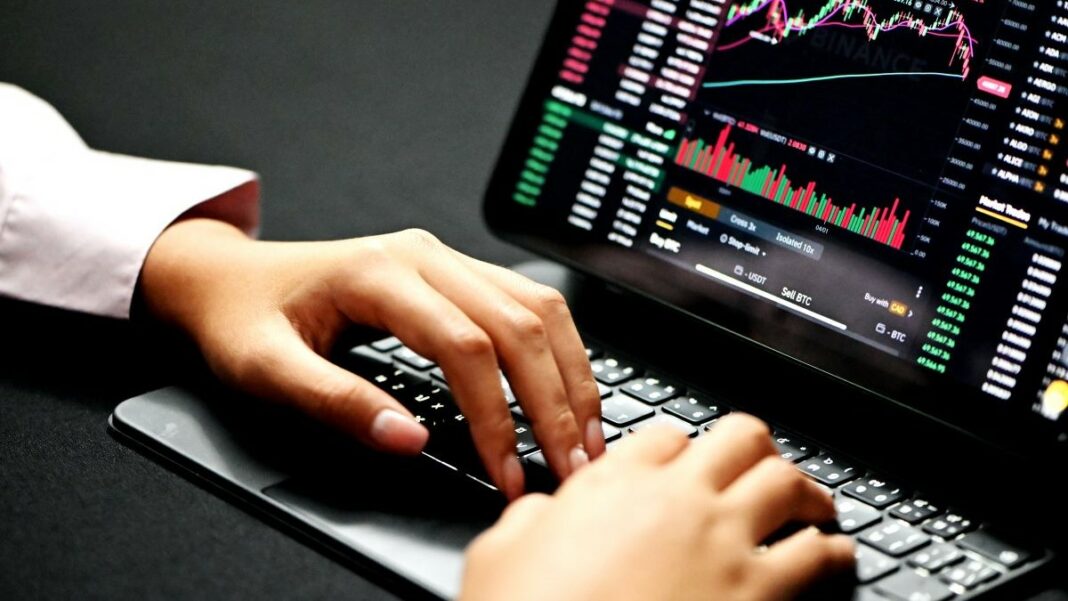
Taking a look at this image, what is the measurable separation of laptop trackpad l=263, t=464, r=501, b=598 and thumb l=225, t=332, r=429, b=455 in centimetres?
2

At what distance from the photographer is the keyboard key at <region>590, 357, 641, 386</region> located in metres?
0.65

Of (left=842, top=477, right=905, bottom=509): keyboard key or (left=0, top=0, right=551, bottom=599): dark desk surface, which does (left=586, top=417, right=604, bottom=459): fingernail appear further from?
(left=0, top=0, right=551, bottom=599): dark desk surface

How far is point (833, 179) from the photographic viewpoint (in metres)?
0.68

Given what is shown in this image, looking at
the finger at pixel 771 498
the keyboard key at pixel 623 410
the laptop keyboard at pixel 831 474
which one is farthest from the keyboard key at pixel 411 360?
the finger at pixel 771 498

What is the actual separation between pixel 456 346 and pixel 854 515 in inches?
8.2

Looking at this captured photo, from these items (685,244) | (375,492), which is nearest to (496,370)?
(375,492)

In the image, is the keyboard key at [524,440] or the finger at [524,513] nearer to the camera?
the finger at [524,513]

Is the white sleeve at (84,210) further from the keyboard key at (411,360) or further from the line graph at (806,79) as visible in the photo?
the line graph at (806,79)

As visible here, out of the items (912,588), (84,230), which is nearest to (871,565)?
(912,588)

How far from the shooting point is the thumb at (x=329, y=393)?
1.69 feet

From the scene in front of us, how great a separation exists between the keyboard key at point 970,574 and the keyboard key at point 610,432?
0.57 feet

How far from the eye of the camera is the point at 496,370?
0.54 meters

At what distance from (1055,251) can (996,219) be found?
0.04m

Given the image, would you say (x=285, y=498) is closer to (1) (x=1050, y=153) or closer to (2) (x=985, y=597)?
(2) (x=985, y=597)
